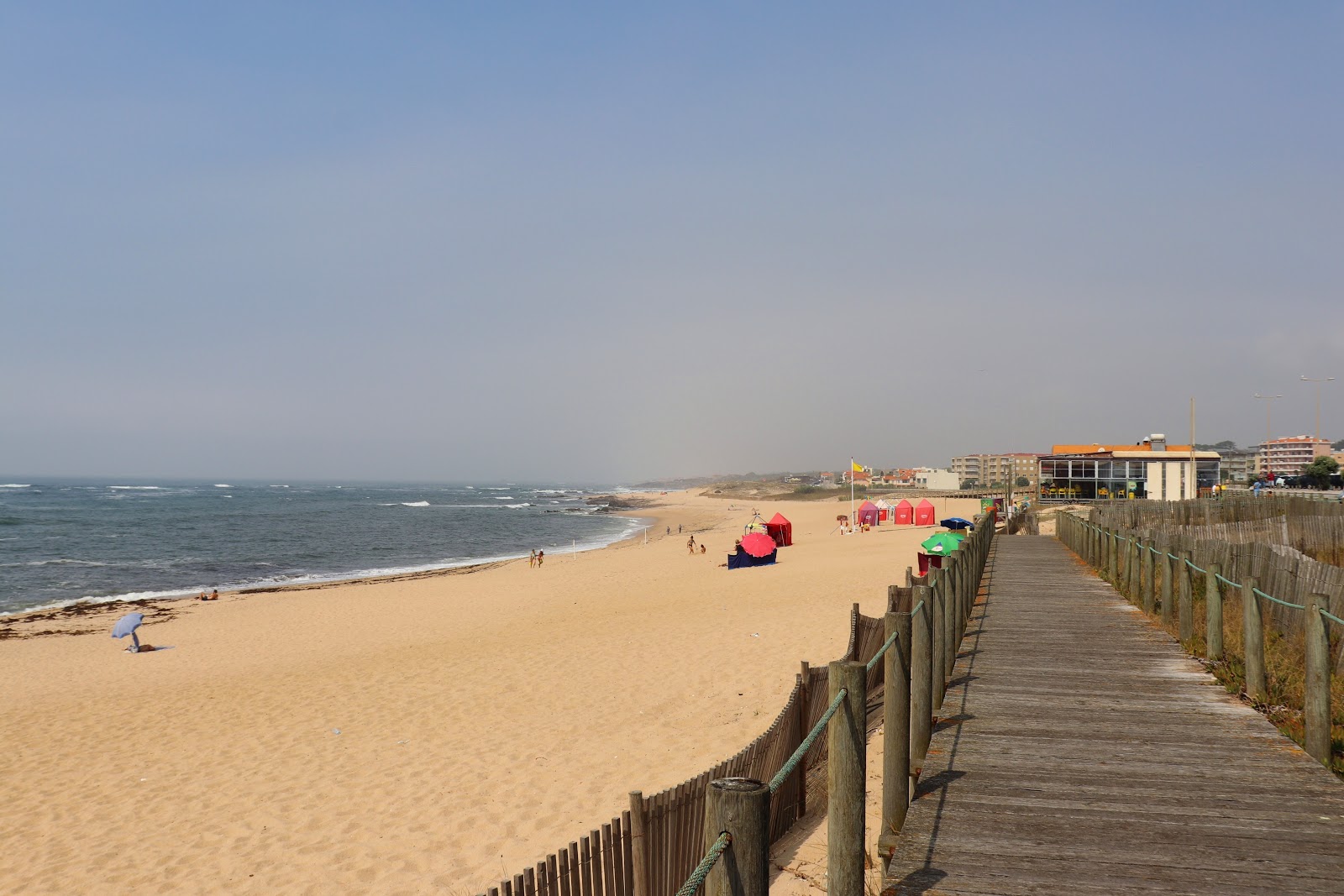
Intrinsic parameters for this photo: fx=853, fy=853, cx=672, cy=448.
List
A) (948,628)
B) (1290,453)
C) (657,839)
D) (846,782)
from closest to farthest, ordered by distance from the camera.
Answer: (846,782) → (657,839) → (948,628) → (1290,453)

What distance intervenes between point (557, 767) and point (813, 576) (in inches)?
599

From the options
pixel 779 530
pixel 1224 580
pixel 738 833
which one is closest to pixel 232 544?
pixel 779 530

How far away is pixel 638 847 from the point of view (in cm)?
454

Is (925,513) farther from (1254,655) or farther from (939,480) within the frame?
(939,480)

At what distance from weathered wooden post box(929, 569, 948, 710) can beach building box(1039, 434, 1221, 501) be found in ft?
168

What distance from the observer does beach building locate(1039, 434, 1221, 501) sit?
54.1 metres

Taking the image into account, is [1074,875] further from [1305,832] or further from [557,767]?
[557,767]

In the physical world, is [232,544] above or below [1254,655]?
below

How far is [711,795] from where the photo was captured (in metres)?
2.23

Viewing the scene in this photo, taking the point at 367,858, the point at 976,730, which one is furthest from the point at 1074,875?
the point at 367,858

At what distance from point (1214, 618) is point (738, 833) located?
304 inches

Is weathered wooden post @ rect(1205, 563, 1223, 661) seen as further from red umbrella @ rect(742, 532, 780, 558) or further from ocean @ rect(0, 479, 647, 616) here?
ocean @ rect(0, 479, 647, 616)

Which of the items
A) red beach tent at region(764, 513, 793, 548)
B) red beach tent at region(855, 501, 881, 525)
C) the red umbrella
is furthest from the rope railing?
red beach tent at region(855, 501, 881, 525)

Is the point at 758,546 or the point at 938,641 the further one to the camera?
the point at 758,546
